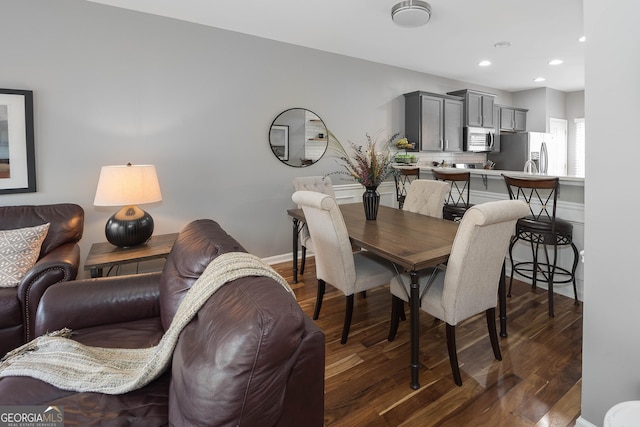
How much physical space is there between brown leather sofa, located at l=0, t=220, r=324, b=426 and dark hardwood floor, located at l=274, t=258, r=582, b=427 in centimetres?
81

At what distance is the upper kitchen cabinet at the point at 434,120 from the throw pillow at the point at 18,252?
4.41m

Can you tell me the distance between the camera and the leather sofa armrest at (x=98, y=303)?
5.21 ft

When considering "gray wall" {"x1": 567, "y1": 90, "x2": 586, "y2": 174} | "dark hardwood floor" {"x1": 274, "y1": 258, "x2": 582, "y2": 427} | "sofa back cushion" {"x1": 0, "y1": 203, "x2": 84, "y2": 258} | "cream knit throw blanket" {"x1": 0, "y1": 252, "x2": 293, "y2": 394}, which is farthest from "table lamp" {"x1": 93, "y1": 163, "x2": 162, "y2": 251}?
"gray wall" {"x1": 567, "y1": 90, "x2": 586, "y2": 174}

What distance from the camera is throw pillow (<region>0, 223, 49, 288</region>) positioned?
6.81 ft

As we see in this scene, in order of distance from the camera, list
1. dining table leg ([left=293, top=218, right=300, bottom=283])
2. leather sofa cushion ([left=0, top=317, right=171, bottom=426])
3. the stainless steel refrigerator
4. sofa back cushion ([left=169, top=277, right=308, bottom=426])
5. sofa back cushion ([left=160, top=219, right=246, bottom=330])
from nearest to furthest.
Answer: sofa back cushion ([left=169, top=277, right=308, bottom=426])
leather sofa cushion ([left=0, top=317, right=171, bottom=426])
sofa back cushion ([left=160, top=219, right=246, bottom=330])
dining table leg ([left=293, top=218, right=300, bottom=283])
the stainless steel refrigerator

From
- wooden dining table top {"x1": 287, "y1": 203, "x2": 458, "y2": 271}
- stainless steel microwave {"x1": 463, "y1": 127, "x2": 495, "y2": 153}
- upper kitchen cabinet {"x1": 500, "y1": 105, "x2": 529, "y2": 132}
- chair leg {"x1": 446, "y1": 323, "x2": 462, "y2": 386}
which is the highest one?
upper kitchen cabinet {"x1": 500, "y1": 105, "x2": 529, "y2": 132}

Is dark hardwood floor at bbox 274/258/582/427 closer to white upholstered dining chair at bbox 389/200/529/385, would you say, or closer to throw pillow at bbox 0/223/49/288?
white upholstered dining chair at bbox 389/200/529/385

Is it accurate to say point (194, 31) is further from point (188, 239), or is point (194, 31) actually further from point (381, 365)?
point (381, 365)

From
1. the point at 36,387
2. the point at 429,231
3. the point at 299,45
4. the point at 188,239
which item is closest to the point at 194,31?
the point at 299,45

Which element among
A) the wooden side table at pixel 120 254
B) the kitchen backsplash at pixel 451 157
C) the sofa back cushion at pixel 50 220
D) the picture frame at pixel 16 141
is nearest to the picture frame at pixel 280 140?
the wooden side table at pixel 120 254

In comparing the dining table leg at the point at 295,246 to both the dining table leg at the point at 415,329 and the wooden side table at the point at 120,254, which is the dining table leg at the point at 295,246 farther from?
the dining table leg at the point at 415,329

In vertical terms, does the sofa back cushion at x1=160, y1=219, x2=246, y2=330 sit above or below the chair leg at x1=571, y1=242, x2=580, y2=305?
above

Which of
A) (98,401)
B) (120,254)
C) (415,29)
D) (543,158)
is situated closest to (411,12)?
(415,29)

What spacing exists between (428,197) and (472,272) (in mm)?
1342
